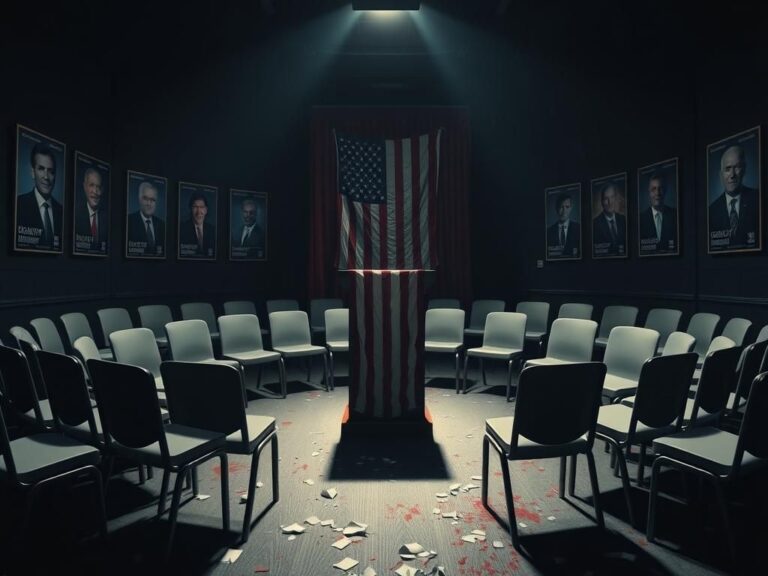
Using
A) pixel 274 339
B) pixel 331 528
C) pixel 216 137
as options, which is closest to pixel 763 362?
pixel 331 528

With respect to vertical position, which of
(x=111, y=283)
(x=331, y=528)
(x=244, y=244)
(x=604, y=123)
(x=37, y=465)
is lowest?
(x=331, y=528)

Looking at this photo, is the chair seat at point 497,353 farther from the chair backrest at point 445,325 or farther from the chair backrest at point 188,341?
the chair backrest at point 188,341

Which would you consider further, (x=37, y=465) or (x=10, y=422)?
(x=10, y=422)

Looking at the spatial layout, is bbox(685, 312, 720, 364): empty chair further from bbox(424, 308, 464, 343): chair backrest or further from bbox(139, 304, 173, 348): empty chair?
bbox(139, 304, 173, 348): empty chair

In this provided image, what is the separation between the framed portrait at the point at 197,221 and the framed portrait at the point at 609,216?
506 centimetres

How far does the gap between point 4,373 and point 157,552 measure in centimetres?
130

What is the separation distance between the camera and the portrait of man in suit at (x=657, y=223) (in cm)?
552

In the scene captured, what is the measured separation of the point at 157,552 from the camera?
2213 mm

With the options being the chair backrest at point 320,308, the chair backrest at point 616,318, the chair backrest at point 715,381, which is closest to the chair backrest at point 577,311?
the chair backrest at point 616,318

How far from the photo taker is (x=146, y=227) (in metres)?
6.23

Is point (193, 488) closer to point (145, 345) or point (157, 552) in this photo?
point (157, 552)

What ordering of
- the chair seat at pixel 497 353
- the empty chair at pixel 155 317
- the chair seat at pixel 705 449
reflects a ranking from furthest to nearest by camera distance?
the empty chair at pixel 155 317 < the chair seat at pixel 497 353 < the chair seat at pixel 705 449

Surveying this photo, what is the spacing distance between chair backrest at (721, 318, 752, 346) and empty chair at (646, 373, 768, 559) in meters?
1.89

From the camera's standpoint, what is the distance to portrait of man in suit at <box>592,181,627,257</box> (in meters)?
6.21
